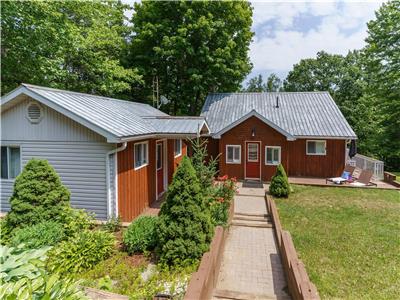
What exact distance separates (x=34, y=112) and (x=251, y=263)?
7985mm

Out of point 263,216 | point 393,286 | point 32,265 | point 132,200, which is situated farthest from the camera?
point 263,216

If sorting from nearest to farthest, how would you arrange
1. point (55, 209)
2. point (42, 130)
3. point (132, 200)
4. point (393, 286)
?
point (393, 286), point (55, 209), point (42, 130), point (132, 200)

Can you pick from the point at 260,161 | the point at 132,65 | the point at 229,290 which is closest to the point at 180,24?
the point at 132,65

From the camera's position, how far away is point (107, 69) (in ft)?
62.0

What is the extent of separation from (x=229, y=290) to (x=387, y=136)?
2681 cm

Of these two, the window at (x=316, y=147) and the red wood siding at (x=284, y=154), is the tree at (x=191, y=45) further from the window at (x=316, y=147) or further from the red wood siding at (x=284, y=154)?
the window at (x=316, y=147)

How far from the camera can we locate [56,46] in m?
14.9

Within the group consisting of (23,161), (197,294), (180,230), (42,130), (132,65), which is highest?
(132,65)

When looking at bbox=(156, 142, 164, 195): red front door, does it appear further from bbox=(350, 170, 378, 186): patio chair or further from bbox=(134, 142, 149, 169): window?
bbox=(350, 170, 378, 186): patio chair

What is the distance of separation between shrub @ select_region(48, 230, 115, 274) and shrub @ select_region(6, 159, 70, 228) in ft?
4.21

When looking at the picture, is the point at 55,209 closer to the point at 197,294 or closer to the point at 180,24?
the point at 197,294

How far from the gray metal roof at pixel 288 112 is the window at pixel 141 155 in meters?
6.94

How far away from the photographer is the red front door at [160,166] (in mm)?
12598

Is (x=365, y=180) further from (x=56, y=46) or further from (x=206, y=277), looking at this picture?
(x=56, y=46)
